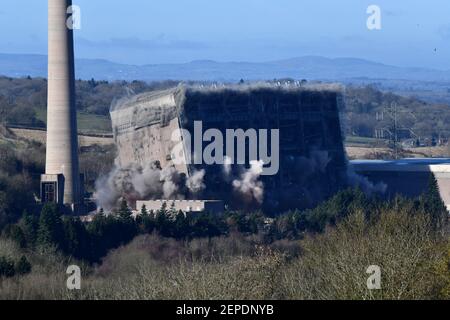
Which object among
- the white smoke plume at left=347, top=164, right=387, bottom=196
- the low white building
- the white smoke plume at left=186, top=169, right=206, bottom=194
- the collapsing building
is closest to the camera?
the low white building

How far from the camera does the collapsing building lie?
75875 millimetres

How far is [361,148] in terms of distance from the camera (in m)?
124

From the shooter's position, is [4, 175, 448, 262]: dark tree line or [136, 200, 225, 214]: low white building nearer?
[4, 175, 448, 262]: dark tree line

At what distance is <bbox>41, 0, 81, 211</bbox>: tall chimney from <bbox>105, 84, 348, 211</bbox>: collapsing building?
17.8ft

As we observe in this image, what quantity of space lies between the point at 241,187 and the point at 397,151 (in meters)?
44.4

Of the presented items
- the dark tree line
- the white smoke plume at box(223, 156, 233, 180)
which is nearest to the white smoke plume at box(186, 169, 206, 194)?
the white smoke plume at box(223, 156, 233, 180)

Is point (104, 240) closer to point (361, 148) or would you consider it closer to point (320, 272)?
point (320, 272)

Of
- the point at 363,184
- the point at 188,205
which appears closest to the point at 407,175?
the point at 363,184

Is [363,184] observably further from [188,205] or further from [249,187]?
[188,205]

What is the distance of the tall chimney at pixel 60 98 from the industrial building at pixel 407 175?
2023 cm

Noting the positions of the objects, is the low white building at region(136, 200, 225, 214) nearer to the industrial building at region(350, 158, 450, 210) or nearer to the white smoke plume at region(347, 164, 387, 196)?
the white smoke plume at region(347, 164, 387, 196)

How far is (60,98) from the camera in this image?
71125 millimetres

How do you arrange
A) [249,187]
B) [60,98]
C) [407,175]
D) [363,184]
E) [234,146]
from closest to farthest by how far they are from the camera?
[60,98]
[249,187]
[234,146]
[363,184]
[407,175]

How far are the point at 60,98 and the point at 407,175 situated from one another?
24739 millimetres
